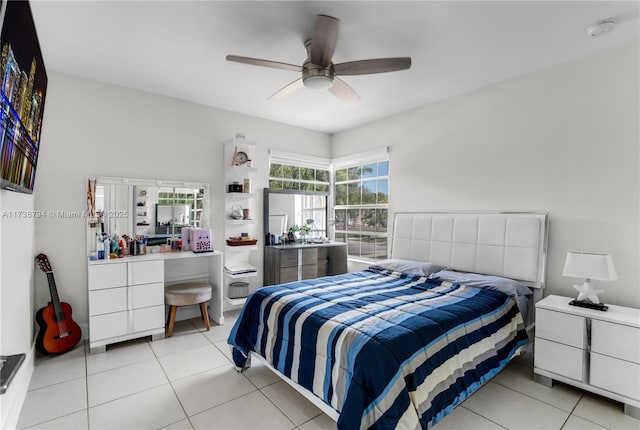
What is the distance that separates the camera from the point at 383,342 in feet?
5.94

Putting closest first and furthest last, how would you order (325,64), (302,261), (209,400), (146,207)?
(209,400)
(325,64)
(146,207)
(302,261)

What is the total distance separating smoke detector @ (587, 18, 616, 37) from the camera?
7.54 feet

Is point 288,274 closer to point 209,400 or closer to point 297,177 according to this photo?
point 297,177

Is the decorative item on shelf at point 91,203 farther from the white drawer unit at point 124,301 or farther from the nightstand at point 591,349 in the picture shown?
the nightstand at point 591,349

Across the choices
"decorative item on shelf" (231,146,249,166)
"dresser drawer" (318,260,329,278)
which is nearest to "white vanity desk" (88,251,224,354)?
"decorative item on shelf" (231,146,249,166)

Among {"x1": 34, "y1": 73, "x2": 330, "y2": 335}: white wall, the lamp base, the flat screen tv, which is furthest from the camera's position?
{"x1": 34, "y1": 73, "x2": 330, "y2": 335}: white wall

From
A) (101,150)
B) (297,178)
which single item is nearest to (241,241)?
(297,178)

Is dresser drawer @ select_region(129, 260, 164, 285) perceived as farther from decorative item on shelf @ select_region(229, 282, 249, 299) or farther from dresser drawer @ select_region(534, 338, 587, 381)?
dresser drawer @ select_region(534, 338, 587, 381)

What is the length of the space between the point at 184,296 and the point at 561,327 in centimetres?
353

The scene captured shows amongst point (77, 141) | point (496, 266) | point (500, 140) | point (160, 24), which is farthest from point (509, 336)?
point (77, 141)

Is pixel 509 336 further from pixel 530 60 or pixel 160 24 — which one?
pixel 160 24

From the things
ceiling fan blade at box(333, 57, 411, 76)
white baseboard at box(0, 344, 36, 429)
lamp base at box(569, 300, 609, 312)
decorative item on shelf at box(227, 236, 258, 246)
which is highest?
ceiling fan blade at box(333, 57, 411, 76)

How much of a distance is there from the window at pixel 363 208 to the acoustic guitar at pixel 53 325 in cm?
366

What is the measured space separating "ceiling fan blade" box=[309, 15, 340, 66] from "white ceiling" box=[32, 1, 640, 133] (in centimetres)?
18
